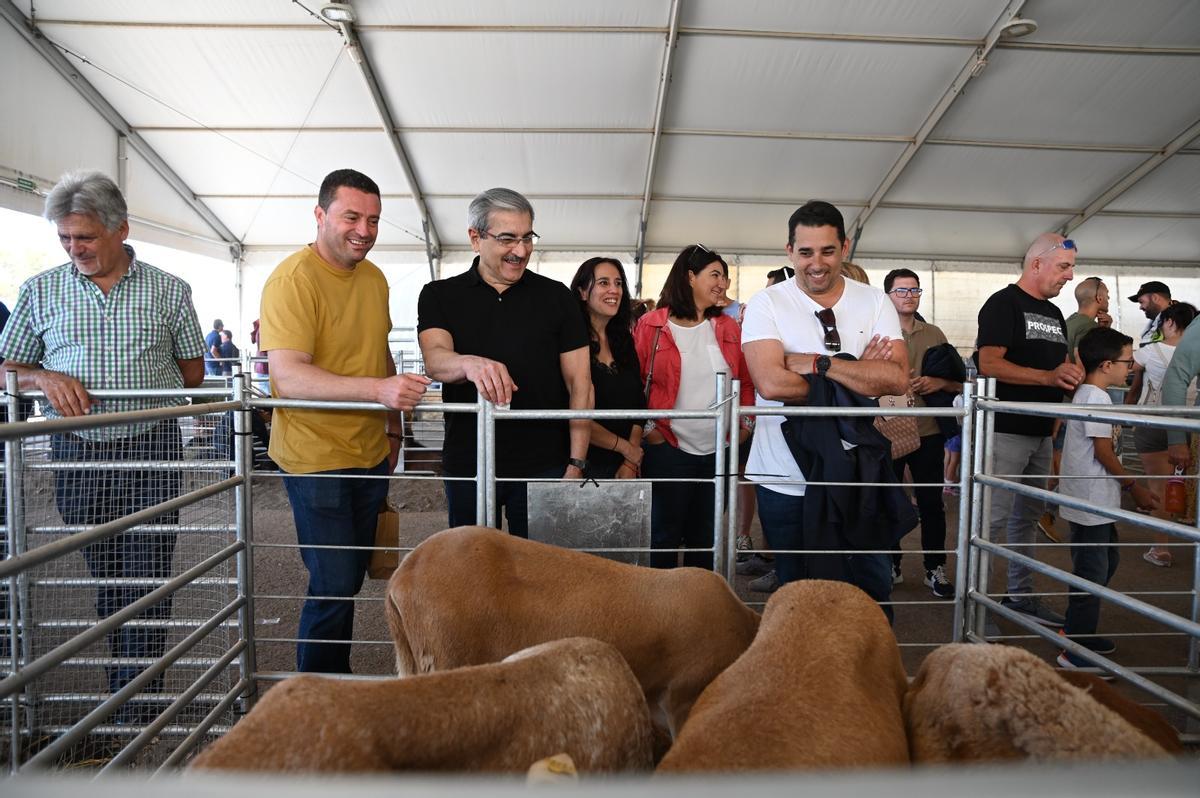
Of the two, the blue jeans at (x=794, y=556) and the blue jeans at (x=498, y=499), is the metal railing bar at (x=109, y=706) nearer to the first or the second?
the blue jeans at (x=498, y=499)

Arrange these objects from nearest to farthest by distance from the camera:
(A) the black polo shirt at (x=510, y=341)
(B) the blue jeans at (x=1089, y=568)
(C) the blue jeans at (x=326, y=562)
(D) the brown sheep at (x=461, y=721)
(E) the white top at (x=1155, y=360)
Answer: (D) the brown sheep at (x=461, y=721) → (C) the blue jeans at (x=326, y=562) → (A) the black polo shirt at (x=510, y=341) → (B) the blue jeans at (x=1089, y=568) → (E) the white top at (x=1155, y=360)

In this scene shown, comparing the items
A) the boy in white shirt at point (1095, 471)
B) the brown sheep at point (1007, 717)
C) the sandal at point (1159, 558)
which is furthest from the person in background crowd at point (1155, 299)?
the brown sheep at point (1007, 717)

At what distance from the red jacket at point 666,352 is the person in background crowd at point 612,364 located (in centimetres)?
7

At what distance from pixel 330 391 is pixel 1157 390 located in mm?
7637

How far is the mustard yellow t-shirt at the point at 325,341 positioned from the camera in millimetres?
2828

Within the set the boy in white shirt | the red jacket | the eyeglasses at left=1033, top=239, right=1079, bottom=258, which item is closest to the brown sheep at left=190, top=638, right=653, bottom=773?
the red jacket

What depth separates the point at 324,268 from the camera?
2967 mm

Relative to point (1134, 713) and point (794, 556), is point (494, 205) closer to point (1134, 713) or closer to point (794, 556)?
point (794, 556)

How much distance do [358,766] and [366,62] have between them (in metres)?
12.2

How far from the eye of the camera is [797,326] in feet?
10.0

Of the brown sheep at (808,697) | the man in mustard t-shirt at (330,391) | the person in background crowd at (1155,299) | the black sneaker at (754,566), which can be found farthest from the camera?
the person in background crowd at (1155,299)

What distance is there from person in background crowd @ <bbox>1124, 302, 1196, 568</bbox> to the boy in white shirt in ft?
4.74

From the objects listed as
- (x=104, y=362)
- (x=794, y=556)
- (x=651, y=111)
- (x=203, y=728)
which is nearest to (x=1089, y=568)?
(x=794, y=556)

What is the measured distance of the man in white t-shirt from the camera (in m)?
2.96
